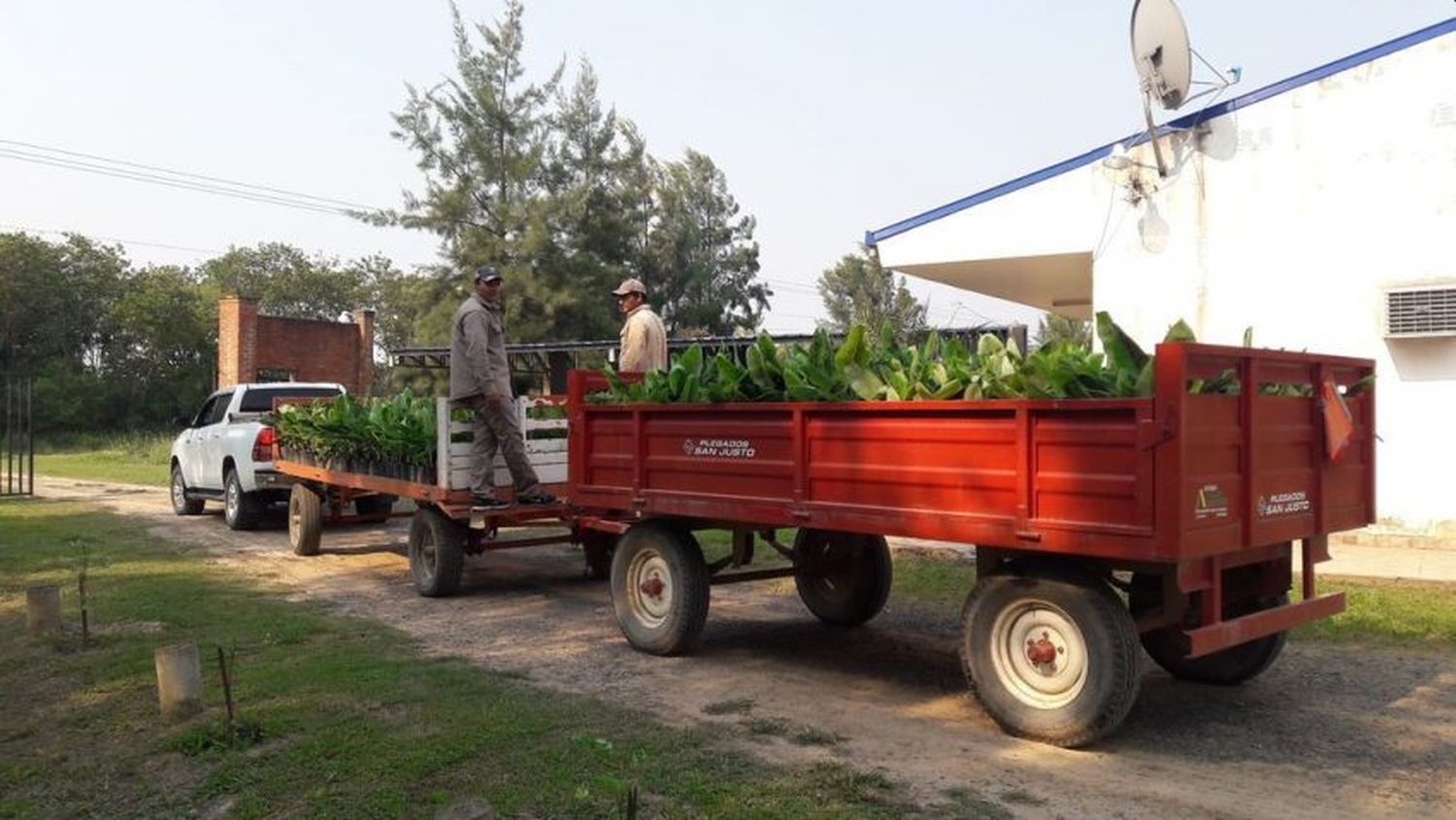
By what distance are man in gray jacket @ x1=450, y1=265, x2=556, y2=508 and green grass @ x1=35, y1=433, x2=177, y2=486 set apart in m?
17.5

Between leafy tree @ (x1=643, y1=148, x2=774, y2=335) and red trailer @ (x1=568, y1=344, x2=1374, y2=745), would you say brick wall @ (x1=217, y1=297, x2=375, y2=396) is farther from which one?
red trailer @ (x1=568, y1=344, x2=1374, y2=745)

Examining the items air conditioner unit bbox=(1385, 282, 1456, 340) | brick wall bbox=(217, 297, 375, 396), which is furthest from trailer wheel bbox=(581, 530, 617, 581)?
brick wall bbox=(217, 297, 375, 396)

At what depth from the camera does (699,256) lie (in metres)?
46.6

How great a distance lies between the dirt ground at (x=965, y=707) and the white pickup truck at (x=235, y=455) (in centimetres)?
517

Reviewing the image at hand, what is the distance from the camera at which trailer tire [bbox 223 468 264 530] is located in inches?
557

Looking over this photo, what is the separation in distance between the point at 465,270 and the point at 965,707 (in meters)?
32.9

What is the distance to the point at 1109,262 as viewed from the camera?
38.4 feet

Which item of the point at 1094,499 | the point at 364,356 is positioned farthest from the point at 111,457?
the point at 1094,499

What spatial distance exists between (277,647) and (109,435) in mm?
44964

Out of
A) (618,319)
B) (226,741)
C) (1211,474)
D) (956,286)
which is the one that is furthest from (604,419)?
(618,319)

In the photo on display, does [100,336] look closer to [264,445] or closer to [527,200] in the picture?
[527,200]

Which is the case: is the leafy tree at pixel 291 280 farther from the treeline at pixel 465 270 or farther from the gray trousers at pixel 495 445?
the gray trousers at pixel 495 445

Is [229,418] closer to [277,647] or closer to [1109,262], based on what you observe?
[277,647]

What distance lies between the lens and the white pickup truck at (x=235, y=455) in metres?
13.9
